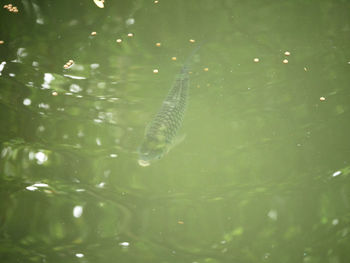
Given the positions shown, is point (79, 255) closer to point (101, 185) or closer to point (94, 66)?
point (101, 185)

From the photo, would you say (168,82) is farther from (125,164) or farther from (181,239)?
(181,239)

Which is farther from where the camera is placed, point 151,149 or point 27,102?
point 27,102

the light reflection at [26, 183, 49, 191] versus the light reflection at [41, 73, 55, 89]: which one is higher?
the light reflection at [41, 73, 55, 89]

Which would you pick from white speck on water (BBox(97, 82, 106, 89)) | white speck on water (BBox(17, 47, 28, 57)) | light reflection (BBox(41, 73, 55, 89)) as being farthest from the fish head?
white speck on water (BBox(17, 47, 28, 57))

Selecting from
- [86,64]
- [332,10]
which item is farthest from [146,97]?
[332,10]


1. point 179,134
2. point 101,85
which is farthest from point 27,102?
point 179,134

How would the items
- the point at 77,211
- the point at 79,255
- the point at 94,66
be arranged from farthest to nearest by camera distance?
1. the point at 94,66
2. the point at 77,211
3. the point at 79,255

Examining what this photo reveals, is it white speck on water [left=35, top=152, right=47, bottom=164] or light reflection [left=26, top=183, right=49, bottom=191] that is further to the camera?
white speck on water [left=35, top=152, right=47, bottom=164]

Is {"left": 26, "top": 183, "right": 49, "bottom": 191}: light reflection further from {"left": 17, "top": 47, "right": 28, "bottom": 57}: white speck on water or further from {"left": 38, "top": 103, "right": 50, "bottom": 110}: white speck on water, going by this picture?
{"left": 17, "top": 47, "right": 28, "bottom": 57}: white speck on water
